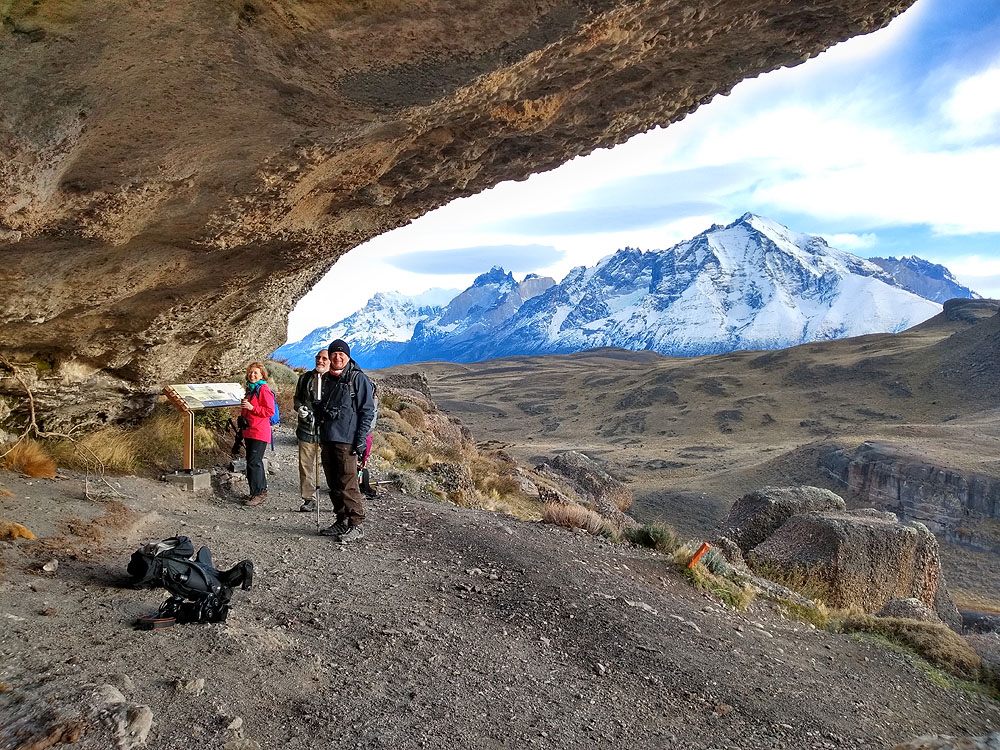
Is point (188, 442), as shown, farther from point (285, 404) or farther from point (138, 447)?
point (285, 404)

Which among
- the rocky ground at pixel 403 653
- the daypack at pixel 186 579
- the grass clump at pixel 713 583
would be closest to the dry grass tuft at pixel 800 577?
the grass clump at pixel 713 583

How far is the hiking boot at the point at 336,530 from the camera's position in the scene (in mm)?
6997

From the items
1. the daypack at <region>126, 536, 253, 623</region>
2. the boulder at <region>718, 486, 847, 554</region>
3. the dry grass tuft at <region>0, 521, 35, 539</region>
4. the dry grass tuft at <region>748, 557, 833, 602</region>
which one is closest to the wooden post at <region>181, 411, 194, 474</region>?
the dry grass tuft at <region>0, 521, 35, 539</region>

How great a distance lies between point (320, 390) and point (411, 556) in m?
2.02

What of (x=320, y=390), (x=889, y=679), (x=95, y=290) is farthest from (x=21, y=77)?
(x=889, y=679)

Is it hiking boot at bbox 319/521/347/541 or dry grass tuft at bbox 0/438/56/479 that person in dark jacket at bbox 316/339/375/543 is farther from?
dry grass tuft at bbox 0/438/56/479

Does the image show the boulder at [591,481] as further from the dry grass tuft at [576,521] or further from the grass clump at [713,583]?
the grass clump at [713,583]

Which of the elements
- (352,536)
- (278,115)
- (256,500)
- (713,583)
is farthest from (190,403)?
(713,583)

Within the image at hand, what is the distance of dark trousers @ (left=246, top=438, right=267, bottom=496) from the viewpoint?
8.05 metres

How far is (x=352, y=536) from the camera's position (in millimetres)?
6984

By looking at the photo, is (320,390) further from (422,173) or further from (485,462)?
(485,462)

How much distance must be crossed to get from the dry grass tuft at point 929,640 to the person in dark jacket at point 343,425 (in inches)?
223

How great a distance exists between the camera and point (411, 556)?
688 cm

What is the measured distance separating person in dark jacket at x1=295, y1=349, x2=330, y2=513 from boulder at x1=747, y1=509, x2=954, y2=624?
7.07 meters
